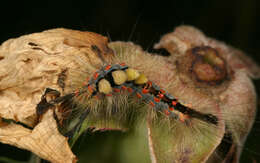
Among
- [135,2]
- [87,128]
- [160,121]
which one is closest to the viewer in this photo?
[87,128]

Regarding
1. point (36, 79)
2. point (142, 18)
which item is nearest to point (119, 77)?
point (36, 79)

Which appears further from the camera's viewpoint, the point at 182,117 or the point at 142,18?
the point at 142,18

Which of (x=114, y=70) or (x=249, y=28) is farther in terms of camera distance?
(x=249, y=28)

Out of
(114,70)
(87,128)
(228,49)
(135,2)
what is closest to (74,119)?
(87,128)

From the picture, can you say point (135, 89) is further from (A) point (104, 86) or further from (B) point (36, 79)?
(B) point (36, 79)

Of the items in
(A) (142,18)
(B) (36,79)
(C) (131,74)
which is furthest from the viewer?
(A) (142,18)

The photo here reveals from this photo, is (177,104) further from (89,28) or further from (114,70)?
(89,28)
